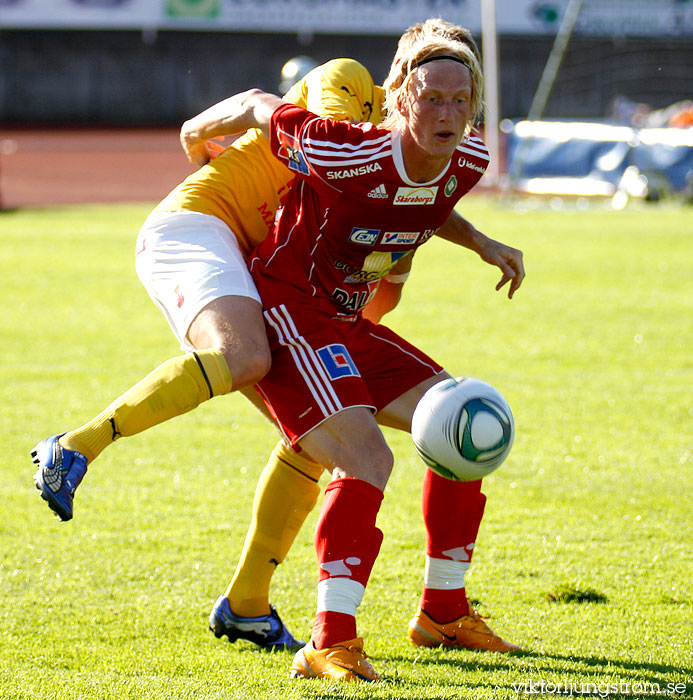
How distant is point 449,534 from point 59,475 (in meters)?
1.33

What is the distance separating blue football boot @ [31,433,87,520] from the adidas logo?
3.85 ft

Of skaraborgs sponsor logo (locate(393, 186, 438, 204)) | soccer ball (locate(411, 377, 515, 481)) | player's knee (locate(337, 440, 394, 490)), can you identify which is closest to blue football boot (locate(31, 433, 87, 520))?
player's knee (locate(337, 440, 394, 490))

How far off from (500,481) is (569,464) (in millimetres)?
474

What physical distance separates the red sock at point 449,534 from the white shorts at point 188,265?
0.91 meters

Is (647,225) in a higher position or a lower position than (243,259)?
lower

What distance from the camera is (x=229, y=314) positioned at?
3500mm

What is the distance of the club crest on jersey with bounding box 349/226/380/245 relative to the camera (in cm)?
353

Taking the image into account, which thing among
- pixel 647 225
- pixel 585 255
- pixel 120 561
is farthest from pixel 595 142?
pixel 120 561

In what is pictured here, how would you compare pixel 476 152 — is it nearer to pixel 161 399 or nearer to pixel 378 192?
pixel 378 192

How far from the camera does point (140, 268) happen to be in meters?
3.88

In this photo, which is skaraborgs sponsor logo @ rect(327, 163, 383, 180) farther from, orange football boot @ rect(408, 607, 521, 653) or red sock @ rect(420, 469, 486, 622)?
orange football boot @ rect(408, 607, 521, 653)

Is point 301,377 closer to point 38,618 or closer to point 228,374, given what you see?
point 228,374

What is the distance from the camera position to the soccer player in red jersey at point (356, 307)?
333 cm

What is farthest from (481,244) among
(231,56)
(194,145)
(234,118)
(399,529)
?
(231,56)
